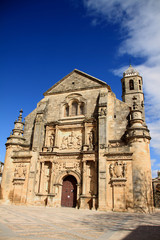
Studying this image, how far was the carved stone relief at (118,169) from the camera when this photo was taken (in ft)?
56.2

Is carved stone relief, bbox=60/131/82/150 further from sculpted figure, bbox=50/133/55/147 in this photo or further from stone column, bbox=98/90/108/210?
stone column, bbox=98/90/108/210

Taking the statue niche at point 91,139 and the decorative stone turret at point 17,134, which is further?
the decorative stone turret at point 17,134

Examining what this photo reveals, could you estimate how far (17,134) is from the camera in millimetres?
22453

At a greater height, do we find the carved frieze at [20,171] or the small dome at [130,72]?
the small dome at [130,72]

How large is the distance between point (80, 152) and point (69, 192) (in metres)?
3.83

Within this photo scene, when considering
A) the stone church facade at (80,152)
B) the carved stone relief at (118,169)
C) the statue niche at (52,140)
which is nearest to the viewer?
the stone church facade at (80,152)

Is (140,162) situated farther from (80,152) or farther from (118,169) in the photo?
(80,152)

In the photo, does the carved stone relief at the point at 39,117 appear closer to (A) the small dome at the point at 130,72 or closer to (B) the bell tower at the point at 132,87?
(B) the bell tower at the point at 132,87

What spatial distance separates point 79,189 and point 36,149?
5.73 meters

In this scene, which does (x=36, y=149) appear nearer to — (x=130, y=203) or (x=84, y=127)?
(x=84, y=127)

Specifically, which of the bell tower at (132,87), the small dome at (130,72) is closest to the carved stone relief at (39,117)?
the bell tower at (132,87)

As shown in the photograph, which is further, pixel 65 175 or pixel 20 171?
pixel 20 171

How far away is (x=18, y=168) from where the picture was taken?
20.5 m

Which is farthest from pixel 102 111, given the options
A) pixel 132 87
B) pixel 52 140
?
pixel 132 87
